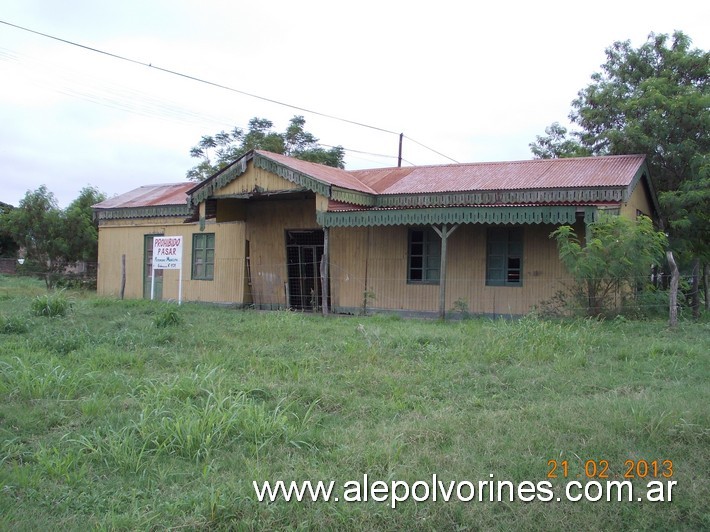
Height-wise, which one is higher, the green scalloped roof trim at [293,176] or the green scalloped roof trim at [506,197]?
the green scalloped roof trim at [293,176]

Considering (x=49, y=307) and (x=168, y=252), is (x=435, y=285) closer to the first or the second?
(x=168, y=252)

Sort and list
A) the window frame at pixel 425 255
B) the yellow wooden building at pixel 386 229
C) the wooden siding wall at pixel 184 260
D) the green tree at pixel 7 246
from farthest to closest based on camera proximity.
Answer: the green tree at pixel 7 246 → the wooden siding wall at pixel 184 260 → the window frame at pixel 425 255 → the yellow wooden building at pixel 386 229

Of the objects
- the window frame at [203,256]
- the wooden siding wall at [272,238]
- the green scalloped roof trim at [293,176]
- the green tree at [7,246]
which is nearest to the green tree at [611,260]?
the green scalloped roof trim at [293,176]

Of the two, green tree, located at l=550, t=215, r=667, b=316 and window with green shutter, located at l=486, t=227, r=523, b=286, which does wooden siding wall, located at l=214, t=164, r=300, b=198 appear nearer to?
window with green shutter, located at l=486, t=227, r=523, b=286

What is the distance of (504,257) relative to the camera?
14797mm

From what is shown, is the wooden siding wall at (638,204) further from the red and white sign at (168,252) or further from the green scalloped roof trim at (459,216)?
the red and white sign at (168,252)

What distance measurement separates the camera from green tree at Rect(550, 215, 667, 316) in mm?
11133

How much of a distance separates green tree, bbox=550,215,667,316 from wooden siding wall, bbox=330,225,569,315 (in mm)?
2048

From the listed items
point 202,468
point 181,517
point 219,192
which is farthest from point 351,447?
point 219,192

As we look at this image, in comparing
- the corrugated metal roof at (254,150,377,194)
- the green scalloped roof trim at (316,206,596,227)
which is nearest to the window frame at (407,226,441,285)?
the green scalloped roof trim at (316,206,596,227)

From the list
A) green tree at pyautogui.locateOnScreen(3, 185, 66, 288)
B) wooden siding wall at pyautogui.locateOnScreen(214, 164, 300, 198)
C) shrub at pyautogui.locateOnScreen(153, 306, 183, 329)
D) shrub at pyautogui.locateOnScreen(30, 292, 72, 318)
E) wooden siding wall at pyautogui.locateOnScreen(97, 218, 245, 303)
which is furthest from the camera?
green tree at pyautogui.locateOnScreen(3, 185, 66, 288)

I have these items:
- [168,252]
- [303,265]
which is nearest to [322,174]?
[303,265]

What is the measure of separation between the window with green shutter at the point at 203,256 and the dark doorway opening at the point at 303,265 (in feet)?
9.26

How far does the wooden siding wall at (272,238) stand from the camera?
17.7 m
